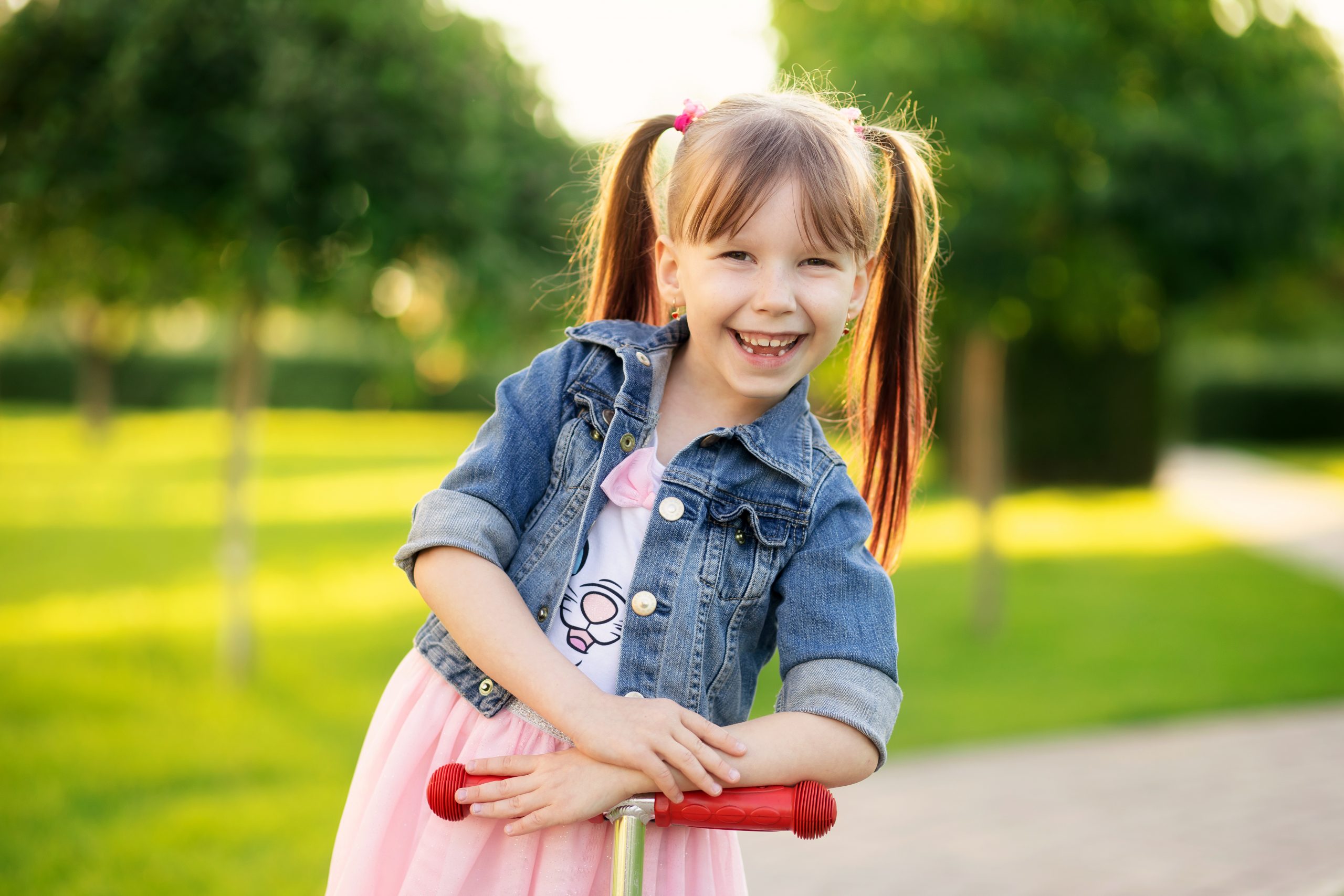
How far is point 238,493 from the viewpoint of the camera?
6.05m

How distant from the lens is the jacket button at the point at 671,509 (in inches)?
59.8

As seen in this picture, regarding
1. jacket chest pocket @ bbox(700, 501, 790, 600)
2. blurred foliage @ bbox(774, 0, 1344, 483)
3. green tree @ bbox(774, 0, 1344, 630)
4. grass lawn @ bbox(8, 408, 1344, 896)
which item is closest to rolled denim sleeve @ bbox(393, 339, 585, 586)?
jacket chest pocket @ bbox(700, 501, 790, 600)

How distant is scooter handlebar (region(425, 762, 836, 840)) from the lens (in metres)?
1.27

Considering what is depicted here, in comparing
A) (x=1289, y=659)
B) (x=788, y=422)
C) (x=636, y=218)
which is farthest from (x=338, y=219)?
(x=1289, y=659)

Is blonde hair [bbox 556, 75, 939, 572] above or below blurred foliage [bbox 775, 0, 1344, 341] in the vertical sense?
below

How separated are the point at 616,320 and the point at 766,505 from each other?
38 cm

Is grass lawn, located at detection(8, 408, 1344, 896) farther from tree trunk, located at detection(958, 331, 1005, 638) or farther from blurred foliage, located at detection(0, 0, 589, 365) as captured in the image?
blurred foliage, located at detection(0, 0, 589, 365)

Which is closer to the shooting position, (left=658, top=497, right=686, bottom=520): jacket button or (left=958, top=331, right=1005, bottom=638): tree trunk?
(left=658, top=497, right=686, bottom=520): jacket button

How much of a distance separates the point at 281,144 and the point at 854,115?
3.65 metres

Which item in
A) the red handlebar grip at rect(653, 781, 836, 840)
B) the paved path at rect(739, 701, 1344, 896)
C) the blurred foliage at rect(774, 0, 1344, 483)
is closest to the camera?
the red handlebar grip at rect(653, 781, 836, 840)

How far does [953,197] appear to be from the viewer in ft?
18.5

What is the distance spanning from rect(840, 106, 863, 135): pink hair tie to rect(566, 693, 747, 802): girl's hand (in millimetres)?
810

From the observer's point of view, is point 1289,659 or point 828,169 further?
point 1289,659

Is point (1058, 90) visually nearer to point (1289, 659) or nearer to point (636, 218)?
point (1289, 659)
